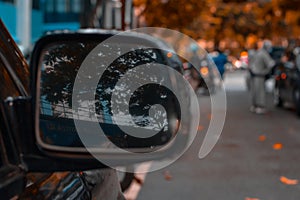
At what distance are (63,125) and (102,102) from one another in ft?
0.49

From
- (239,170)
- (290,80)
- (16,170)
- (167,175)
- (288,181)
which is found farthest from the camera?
(290,80)

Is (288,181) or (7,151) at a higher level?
(7,151)

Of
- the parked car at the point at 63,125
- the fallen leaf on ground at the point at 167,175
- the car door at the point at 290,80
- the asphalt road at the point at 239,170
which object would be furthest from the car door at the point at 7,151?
the car door at the point at 290,80

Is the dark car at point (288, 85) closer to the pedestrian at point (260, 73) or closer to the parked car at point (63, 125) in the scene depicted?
the pedestrian at point (260, 73)

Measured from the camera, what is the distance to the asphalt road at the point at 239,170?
6648mm

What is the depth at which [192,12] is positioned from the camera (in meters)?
19.7

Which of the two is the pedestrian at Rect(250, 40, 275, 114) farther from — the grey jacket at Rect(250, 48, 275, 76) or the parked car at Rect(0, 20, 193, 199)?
the parked car at Rect(0, 20, 193, 199)

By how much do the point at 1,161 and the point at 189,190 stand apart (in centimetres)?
516

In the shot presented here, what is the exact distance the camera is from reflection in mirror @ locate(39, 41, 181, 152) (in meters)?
1.91

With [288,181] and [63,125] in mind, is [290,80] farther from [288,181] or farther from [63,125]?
[63,125]

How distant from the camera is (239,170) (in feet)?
26.2

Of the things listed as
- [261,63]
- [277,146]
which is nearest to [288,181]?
[277,146]

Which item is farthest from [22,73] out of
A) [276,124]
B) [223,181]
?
[276,124]

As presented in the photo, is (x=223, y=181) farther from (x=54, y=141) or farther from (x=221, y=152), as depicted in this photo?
(x=54, y=141)
